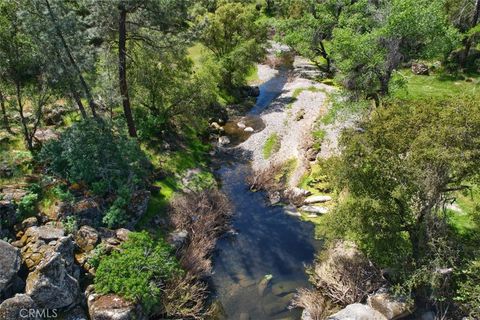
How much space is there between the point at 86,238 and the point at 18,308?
5915 mm

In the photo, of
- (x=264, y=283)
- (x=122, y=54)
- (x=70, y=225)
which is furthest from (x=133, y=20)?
(x=264, y=283)

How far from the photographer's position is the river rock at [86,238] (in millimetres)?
22219

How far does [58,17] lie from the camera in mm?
24641

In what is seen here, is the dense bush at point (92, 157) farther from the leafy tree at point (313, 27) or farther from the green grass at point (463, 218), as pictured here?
the leafy tree at point (313, 27)

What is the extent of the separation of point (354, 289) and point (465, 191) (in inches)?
330

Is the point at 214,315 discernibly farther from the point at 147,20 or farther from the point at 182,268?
the point at 147,20

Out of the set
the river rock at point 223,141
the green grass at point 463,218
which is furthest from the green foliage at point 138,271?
the river rock at point 223,141

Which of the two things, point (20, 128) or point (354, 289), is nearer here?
point (354, 289)

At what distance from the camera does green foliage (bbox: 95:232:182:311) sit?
20.0 meters

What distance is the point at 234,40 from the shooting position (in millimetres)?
49969

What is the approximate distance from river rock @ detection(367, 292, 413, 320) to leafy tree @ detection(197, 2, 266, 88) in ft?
116

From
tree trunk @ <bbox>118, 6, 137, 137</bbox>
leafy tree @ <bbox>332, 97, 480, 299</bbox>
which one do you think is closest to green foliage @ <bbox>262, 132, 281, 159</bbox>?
tree trunk @ <bbox>118, 6, 137, 137</bbox>

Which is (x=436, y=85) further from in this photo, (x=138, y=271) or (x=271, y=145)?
(x=138, y=271)

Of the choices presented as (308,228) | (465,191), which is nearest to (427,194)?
(465,191)
